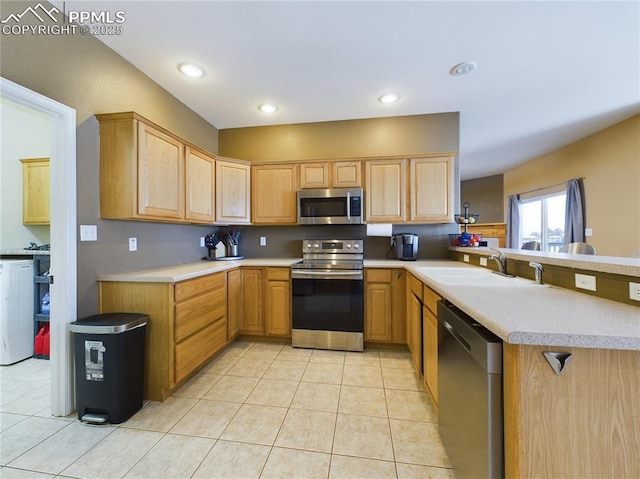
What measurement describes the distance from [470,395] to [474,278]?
1.06 meters

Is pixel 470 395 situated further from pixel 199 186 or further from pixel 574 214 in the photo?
pixel 574 214

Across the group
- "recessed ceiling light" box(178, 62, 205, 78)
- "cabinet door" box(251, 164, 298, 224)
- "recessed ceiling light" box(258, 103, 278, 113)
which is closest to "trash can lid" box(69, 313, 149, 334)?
"cabinet door" box(251, 164, 298, 224)

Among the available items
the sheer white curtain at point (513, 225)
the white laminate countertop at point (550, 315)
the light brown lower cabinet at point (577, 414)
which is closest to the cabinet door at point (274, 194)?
the white laminate countertop at point (550, 315)

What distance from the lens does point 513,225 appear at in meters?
5.93

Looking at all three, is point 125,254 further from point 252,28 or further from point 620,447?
point 620,447

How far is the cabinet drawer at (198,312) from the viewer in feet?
6.26

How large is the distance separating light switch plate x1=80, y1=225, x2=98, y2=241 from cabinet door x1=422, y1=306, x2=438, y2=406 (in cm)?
243

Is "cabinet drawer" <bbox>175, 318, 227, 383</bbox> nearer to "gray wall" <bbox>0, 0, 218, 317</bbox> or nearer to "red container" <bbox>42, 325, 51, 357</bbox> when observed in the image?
"gray wall" <bbox>0, 0, 218, 317</bbox>

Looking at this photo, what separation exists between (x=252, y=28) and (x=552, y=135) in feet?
15.0

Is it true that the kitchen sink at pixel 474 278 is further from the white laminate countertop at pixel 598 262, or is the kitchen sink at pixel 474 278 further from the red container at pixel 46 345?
the red container at pixel 46 345

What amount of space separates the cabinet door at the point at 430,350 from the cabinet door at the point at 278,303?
143 cm

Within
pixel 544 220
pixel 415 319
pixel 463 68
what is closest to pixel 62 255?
pixel 415 319

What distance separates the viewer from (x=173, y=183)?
7.43 feet

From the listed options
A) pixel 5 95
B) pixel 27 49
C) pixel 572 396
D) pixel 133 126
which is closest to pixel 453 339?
pixel 572 396
